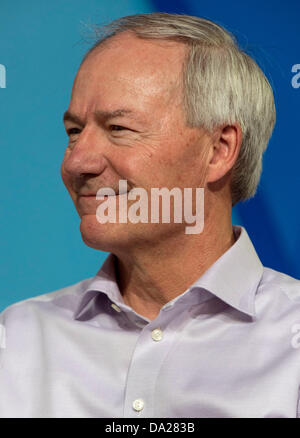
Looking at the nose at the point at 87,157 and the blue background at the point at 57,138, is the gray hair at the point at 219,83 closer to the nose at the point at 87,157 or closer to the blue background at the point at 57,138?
the nose at the point at 87,157

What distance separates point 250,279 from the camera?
142 cm

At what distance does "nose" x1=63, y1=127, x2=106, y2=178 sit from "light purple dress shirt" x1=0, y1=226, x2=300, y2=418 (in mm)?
257

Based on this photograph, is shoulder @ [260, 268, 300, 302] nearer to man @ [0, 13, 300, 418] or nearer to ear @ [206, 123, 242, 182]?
man @ [0, 13, 300, 418]

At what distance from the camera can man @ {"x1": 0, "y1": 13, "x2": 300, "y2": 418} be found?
1.28m

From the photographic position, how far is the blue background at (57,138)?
6.14 ft

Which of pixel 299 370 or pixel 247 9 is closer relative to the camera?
pixel 299 370

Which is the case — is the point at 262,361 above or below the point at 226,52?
below

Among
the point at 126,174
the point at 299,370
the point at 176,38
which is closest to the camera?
the point at 299,370

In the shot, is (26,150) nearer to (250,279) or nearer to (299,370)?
(250,279)

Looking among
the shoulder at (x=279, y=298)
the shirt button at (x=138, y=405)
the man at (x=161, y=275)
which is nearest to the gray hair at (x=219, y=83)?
the man at (x=161, y=275)

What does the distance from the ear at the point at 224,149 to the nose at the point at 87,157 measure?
9.5 inches

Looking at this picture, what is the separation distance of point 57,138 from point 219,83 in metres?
0.64

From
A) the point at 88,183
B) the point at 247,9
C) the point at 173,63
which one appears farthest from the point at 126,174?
the point at 247,9
